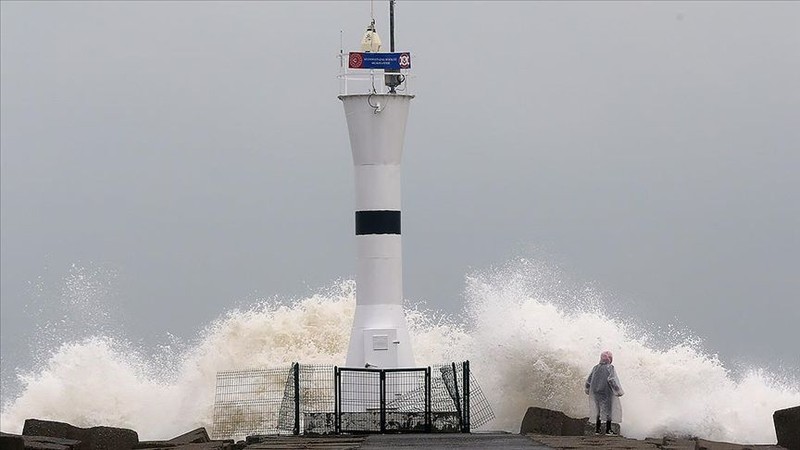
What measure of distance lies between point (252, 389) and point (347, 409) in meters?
7.31

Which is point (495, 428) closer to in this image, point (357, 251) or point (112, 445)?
point (357, 251)

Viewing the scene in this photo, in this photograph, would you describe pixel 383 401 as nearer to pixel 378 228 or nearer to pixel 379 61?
pixel 378 228

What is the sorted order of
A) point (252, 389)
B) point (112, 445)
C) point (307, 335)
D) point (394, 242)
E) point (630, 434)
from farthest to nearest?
point (307, 335) < point (252, 389) < point (630, 434) < point (394, 242) < point (112, 445)

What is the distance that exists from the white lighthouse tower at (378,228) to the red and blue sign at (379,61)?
555 mm

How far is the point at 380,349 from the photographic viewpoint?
27.6m

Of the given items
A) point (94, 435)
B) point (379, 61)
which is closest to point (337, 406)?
point (94, 435)

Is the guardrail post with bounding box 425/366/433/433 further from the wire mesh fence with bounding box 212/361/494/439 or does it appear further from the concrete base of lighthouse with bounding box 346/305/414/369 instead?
the concrete base of lighthouse with bounding box 346/305/414/369

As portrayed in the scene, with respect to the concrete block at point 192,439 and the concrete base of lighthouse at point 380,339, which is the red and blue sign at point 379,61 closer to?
the concrete base of lighthouse at point 380,339

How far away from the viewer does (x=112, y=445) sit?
2405cm

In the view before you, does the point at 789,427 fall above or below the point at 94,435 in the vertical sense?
below

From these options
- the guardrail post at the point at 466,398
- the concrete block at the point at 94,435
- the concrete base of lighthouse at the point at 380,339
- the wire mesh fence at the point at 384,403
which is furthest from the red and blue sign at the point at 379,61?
the concrete block at the point at 94,435

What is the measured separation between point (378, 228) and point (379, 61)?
2.88m

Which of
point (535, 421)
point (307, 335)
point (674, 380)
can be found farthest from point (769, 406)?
point (307, 335)

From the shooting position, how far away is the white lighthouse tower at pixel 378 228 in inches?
1091
